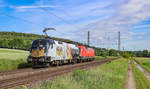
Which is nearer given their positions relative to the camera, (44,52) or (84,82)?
(84,82)

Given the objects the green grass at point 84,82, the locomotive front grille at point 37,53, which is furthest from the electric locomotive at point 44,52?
the green grass at point 84,82

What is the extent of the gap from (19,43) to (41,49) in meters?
61.9

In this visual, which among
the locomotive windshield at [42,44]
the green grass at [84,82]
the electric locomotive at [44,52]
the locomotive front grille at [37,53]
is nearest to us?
the green grass at [84,82]

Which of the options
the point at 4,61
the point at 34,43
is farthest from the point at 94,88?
the point at 4,61

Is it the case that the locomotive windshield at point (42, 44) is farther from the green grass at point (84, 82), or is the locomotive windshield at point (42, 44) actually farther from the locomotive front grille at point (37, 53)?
the green grass at point (84, 82)

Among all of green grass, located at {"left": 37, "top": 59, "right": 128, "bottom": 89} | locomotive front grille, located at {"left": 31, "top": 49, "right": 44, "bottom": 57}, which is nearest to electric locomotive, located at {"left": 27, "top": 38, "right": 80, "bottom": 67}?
locomotive front grille, located at {"left": 31, "top": 49, "right": 44, "bottom": 57}

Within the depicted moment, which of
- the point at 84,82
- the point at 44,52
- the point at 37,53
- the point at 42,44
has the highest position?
the point at 42,44

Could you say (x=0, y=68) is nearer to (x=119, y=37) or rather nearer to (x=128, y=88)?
(x=128, y=88)

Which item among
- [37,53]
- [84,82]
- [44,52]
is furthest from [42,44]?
[84,82]

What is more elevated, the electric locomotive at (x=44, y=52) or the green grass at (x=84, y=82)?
Answer: the electric locomotive at (x=44, y=52)

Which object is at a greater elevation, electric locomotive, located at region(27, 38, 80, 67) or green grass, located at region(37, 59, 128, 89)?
electric locomotive, located at region(27, 38, 80, 67)

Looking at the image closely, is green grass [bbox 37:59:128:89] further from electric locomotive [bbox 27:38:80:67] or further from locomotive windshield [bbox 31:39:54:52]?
locomotive windshield [bbox 31:39:54:52]

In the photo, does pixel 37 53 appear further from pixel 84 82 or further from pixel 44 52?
pixel 84 82

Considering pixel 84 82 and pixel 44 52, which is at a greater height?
pixel 44 52
